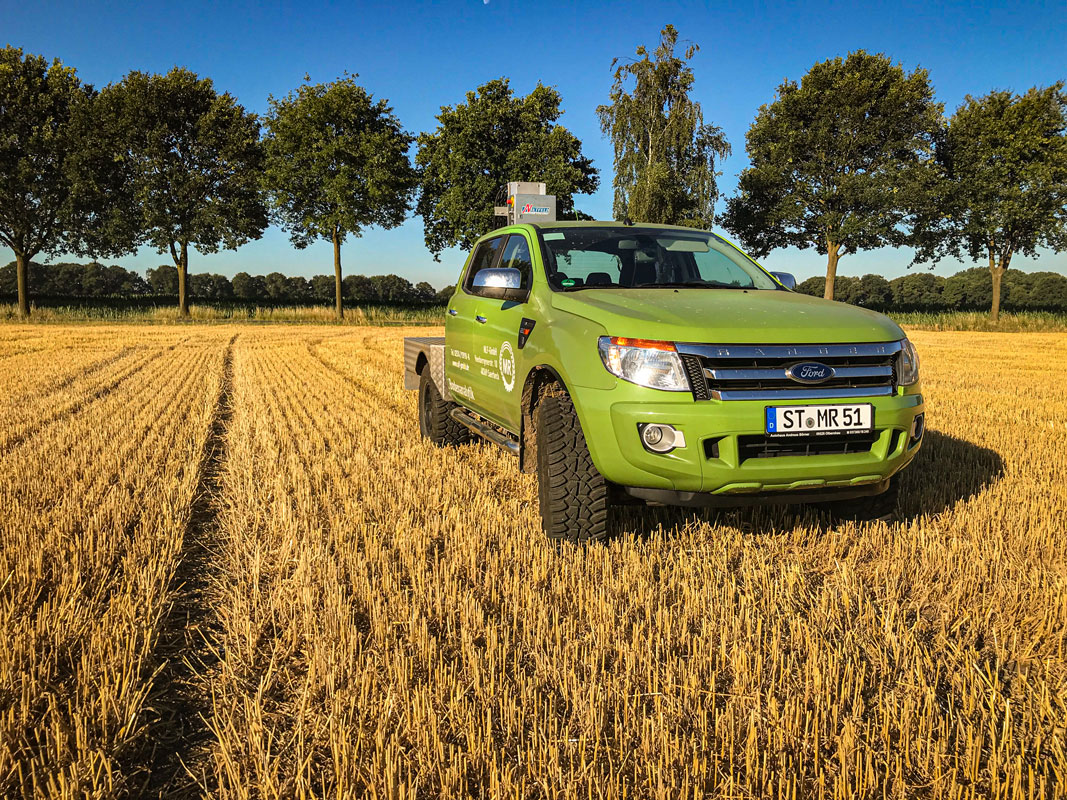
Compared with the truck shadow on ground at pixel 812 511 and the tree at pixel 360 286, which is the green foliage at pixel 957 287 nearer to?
the tree at pixel 360 286

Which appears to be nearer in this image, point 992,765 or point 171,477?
point 992,765

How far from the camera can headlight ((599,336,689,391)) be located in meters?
3.37

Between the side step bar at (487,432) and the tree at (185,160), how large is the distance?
35.6m

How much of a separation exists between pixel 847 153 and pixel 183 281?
35.5 metres

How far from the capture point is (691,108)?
34969 mm

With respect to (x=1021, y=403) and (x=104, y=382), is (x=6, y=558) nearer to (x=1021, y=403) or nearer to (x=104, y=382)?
(x=104, y=382)

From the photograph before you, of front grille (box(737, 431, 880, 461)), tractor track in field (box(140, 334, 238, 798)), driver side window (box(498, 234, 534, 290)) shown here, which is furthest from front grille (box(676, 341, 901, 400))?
tractor track in field (box(140, 334, 238, 798))

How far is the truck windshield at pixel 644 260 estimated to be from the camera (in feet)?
15.4

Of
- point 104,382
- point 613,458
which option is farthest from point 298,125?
point 613,458

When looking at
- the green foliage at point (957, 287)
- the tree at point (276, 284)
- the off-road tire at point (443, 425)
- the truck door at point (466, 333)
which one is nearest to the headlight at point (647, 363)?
the truck door at point (466, 333)

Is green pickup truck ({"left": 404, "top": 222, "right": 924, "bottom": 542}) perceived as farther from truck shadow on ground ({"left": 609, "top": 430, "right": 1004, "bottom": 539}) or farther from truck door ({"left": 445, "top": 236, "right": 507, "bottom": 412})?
truck door ({"left": 445, "top": 236, "right": 507, "bottom": 412})

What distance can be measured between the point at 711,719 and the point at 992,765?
2.47 ft

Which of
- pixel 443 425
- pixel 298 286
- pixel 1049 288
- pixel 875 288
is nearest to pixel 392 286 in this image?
pixel 298 286

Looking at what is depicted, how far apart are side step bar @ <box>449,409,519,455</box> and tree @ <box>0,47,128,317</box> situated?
1502 inches
